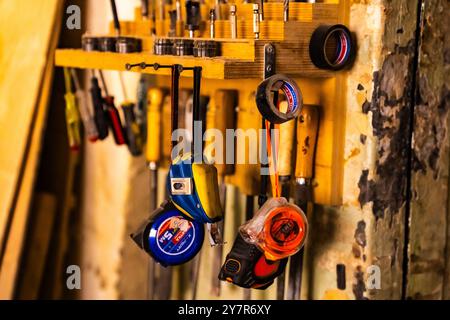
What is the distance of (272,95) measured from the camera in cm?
121

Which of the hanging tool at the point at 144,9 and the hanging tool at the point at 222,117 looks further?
the hanging tool at the point at 144,9

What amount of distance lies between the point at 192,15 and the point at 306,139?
275 mm

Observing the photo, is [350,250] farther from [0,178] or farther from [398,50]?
[0,178]

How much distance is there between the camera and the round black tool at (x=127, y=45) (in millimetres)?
1461

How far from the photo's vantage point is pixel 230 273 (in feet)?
4.21

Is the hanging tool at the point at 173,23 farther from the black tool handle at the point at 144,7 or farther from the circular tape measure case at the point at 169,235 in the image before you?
the circular tape measure case at the point at 169,235

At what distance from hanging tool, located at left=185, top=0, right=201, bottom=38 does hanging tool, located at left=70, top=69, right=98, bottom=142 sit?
0.38m

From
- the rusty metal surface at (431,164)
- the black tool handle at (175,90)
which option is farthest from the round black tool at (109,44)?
the rusty metal surface at (431,164)

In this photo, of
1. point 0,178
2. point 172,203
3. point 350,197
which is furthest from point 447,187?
point 0,178

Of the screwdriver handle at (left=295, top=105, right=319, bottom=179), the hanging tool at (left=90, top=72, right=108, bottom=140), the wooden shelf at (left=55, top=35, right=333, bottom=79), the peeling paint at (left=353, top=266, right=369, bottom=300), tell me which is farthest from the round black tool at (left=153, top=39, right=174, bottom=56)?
the peeling paint at (left=353, top=266, right=369, bottom=300)

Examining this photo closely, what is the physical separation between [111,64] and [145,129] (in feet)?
1.30

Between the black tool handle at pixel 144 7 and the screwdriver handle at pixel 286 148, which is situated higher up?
the black tool handle at pixel 144 7

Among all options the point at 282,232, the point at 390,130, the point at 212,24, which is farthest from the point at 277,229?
the point at 212,24

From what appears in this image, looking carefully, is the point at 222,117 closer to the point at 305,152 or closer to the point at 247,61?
the point at 305,152
